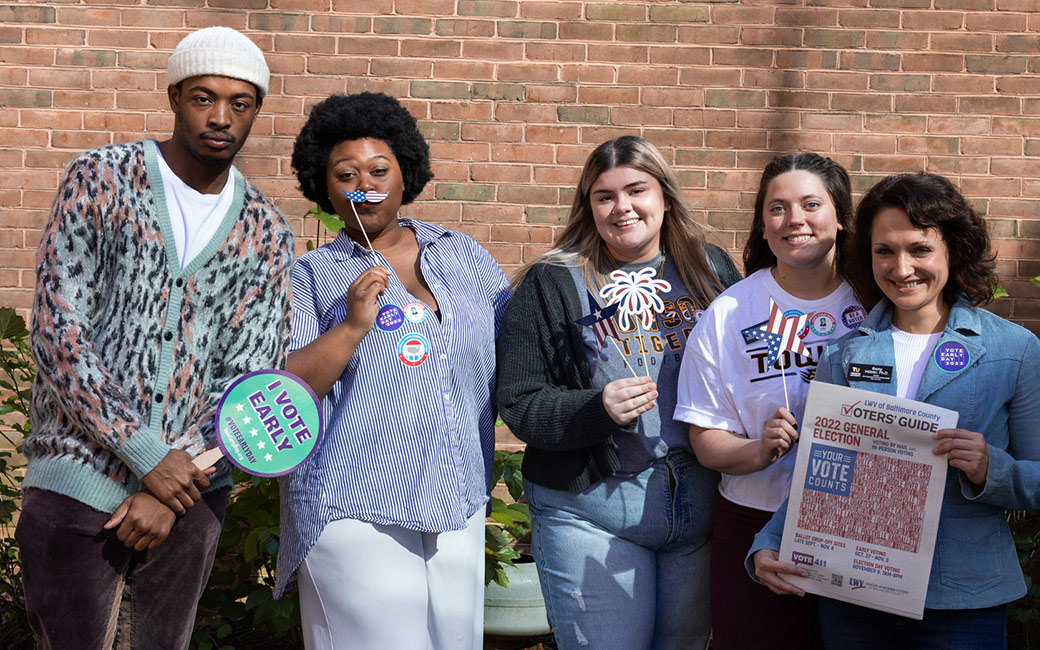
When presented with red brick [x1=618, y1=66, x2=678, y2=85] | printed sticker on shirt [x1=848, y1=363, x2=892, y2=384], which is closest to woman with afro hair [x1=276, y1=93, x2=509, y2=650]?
printed sticker on shirt [x1=848, y1=363, x2=892, y2=384]

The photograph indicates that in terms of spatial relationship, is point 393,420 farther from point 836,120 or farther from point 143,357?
point 836,120

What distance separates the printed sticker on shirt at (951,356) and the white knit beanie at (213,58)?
1.78 m

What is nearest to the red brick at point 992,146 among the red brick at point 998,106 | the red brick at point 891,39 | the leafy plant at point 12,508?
the red brick at point 998,106

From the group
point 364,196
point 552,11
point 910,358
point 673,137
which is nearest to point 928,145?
point 673,137

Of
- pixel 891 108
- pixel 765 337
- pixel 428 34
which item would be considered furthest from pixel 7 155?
pixel 891 108

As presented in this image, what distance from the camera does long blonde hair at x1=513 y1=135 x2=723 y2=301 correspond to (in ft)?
9.02

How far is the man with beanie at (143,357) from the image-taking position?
2.09m

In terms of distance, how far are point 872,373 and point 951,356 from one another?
0.58ft

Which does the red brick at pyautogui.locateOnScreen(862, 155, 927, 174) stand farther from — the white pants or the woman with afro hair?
the white pants

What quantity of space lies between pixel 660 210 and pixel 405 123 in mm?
841

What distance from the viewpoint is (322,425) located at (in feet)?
7.72

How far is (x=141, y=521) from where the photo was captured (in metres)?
2.10

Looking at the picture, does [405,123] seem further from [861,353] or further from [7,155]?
[7,155]

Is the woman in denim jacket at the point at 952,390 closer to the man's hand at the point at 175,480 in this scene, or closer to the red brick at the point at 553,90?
the man's hand at the point at 175,480
